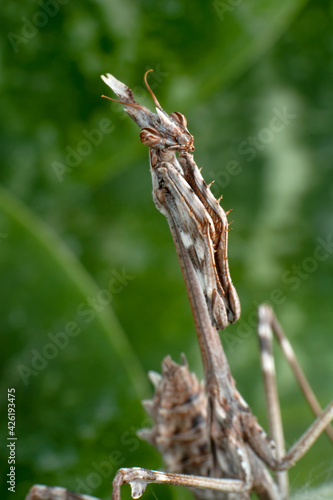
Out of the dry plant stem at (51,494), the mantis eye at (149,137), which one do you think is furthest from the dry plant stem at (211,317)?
the dry plant stem at (51,494)

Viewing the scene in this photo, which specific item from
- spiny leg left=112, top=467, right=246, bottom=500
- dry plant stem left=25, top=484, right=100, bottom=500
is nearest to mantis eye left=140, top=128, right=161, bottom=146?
spiny leg left=112, top=467, right=246, bottom=500

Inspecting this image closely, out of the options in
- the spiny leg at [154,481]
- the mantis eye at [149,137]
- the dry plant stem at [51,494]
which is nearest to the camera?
the mantis eye at [149,137]

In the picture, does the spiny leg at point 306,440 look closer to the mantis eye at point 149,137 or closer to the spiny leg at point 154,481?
the spiny leg at point 154,481

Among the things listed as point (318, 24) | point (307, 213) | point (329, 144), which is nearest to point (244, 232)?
point (307, 213)

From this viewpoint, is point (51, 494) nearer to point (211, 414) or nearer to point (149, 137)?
point (211, 414)

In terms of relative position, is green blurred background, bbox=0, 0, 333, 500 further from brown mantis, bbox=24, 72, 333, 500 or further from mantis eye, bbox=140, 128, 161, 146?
mantis eye, bbox=140, 128, 161, 146

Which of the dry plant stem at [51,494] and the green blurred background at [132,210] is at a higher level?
the green blurred background at [132,210]

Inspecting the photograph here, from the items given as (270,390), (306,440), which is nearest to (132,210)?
(270,390)
